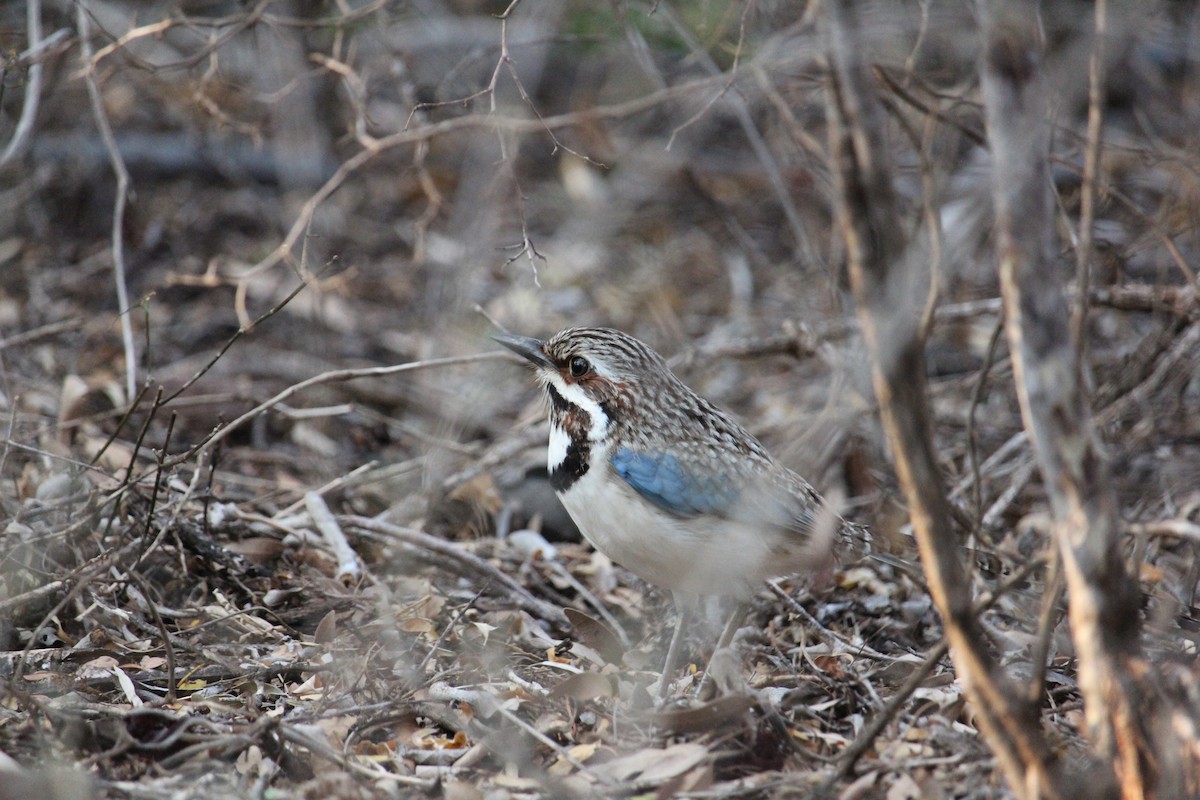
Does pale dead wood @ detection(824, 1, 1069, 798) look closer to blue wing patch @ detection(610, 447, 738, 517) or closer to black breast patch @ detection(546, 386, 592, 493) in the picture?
blue wing patch @ detection(610, 447, 738, 517)

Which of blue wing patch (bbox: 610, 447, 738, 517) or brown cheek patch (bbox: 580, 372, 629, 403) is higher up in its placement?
brown cheek patch (bbox: 580, 372, 629, 403)

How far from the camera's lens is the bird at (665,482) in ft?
16.5

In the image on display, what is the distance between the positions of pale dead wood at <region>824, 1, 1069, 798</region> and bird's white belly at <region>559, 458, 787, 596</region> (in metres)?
1.90

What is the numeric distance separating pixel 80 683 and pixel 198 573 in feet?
3.55

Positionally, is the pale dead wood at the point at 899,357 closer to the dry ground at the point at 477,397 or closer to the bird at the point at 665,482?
the dry ground at the point at 477,397

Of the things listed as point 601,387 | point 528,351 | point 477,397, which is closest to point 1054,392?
point 601,387

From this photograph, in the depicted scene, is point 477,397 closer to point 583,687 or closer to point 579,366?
point 579,366

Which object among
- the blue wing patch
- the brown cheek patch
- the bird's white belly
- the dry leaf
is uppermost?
the brown cheek patch

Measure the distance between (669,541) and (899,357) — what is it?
220 centimetres

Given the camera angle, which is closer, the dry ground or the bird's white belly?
the dry ground

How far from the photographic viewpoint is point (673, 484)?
16.8 ft

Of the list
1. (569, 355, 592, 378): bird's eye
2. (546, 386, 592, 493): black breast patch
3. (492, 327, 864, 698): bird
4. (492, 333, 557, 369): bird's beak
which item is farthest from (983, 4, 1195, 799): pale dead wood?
(492, 333, 557, 369): bird's beak

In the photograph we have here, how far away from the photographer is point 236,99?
1077 centimetres

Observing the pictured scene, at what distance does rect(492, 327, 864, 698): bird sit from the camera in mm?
5023
